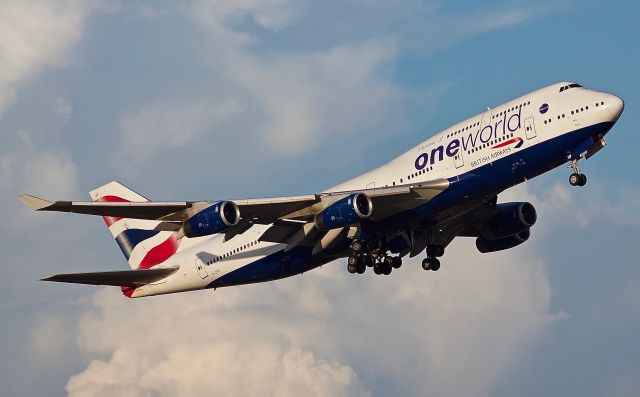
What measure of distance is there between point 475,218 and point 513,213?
192cm

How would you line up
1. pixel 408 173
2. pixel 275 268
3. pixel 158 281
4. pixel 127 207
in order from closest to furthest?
pixel 127 207 → pixel 408 173 → pixel 275 268 → pixel 158 281

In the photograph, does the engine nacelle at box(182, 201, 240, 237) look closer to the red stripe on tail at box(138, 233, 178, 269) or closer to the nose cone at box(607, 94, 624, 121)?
the red stripe on tail at box(138, 233, 178, 269)

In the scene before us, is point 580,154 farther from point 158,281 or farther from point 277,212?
point 158,281

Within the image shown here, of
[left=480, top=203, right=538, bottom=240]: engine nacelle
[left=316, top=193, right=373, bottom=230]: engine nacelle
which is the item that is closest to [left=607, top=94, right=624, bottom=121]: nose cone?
[left=480, top=203, right=538, bottom=240]: engine nacelle

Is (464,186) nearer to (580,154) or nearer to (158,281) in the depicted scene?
(580,154)

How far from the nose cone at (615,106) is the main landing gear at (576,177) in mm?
2591

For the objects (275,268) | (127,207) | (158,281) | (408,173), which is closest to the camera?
(127,207)

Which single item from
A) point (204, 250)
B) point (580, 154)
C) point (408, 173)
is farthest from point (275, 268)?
point (580, 154)

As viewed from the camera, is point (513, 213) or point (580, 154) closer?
point (580, 154)

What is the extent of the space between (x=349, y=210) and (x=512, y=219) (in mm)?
11583

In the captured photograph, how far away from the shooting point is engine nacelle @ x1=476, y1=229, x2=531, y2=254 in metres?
63.8

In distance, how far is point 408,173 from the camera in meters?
56.4

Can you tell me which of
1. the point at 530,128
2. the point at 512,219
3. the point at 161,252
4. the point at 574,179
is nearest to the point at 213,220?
the point at 530,128

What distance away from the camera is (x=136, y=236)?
69.2 metres
